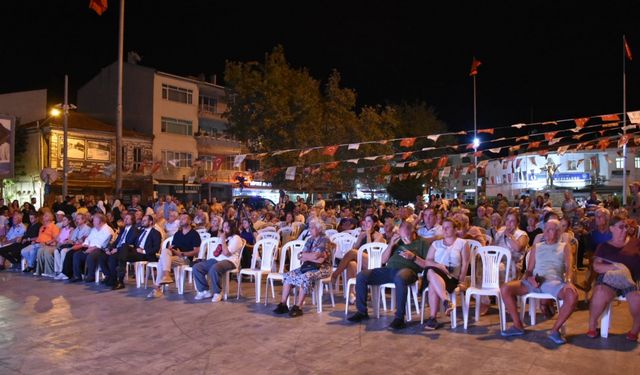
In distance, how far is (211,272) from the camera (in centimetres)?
773

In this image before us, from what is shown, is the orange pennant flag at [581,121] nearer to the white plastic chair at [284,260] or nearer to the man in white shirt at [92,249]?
the white plastic chair at [284,260]

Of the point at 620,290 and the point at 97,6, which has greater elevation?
the point at 97,6

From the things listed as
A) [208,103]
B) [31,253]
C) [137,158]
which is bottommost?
[31,253]

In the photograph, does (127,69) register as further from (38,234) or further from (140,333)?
(140,333)

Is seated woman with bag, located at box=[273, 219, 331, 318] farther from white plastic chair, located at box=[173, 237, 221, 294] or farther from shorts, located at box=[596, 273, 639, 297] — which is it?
shorts, located at box=[596, 273, 639, 297]

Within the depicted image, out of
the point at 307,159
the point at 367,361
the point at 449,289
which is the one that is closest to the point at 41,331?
the point at 367,361

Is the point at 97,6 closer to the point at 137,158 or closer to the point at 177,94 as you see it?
the point at 137,158

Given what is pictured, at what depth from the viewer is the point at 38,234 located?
438 inches

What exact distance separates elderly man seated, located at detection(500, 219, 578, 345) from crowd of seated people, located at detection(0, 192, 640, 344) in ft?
0.03

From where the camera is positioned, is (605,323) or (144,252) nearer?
(605,323)

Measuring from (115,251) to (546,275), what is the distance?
271 inches

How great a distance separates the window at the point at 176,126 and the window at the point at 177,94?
1.32m

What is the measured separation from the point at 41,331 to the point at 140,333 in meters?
1.16

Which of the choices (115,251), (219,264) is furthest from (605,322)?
(115,251)
